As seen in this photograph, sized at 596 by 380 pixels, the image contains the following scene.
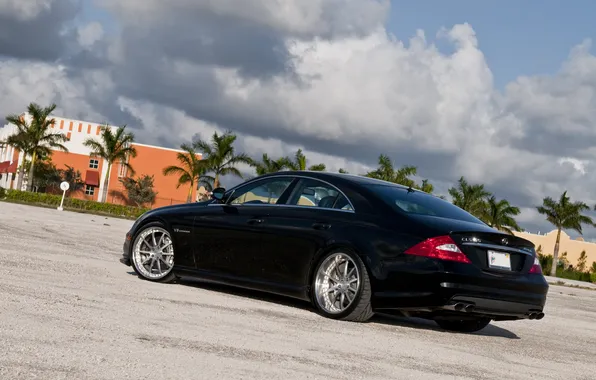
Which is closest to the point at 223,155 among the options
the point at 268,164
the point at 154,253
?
the point at 268,164

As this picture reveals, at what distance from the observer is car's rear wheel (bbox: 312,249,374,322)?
8.41 m

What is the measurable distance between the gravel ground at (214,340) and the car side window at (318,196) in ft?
3.62

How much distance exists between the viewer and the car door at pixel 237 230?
944 centimetres

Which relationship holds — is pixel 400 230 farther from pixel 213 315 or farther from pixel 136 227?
pixel 136 227

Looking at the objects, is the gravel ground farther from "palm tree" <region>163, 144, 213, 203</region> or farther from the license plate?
"palm tree" <region>163, 144, 213, 203</region>

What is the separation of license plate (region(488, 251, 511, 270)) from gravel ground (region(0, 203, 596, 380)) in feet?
2.41

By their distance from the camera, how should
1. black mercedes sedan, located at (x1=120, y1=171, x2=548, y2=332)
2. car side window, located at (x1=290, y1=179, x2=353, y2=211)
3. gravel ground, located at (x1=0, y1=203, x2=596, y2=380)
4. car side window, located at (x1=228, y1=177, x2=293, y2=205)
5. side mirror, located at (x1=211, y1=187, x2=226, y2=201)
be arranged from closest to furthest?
1. gravel ground, located at (x1=0, y1=203, x2=596, y2=380)
2. black mercedes sedan, located at (x1=120, y1=171, x2=548, y2=332)
3. car side window, located at (x1=290, y1=179, x2=353, y2=211)
4. car side window, located at (x1=228, y1=177, x2=293, y2=205)
5. side mirror, located at (x1=211, y1=187, x2=226, y2=201)

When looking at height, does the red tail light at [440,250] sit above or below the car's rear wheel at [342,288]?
above

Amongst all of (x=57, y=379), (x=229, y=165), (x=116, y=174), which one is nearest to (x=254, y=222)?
(x=57, y=379)

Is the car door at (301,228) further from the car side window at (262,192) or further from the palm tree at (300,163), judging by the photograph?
the palm tree at (300,163)

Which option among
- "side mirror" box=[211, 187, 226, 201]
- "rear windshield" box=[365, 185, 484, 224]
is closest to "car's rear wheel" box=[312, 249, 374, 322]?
"rear windshield" box=[365, 185, 484, 224]

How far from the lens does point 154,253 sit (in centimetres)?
1046

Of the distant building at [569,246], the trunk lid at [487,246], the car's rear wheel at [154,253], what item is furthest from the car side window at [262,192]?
the distant building at [569,246]

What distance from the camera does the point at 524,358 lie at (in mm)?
7508
